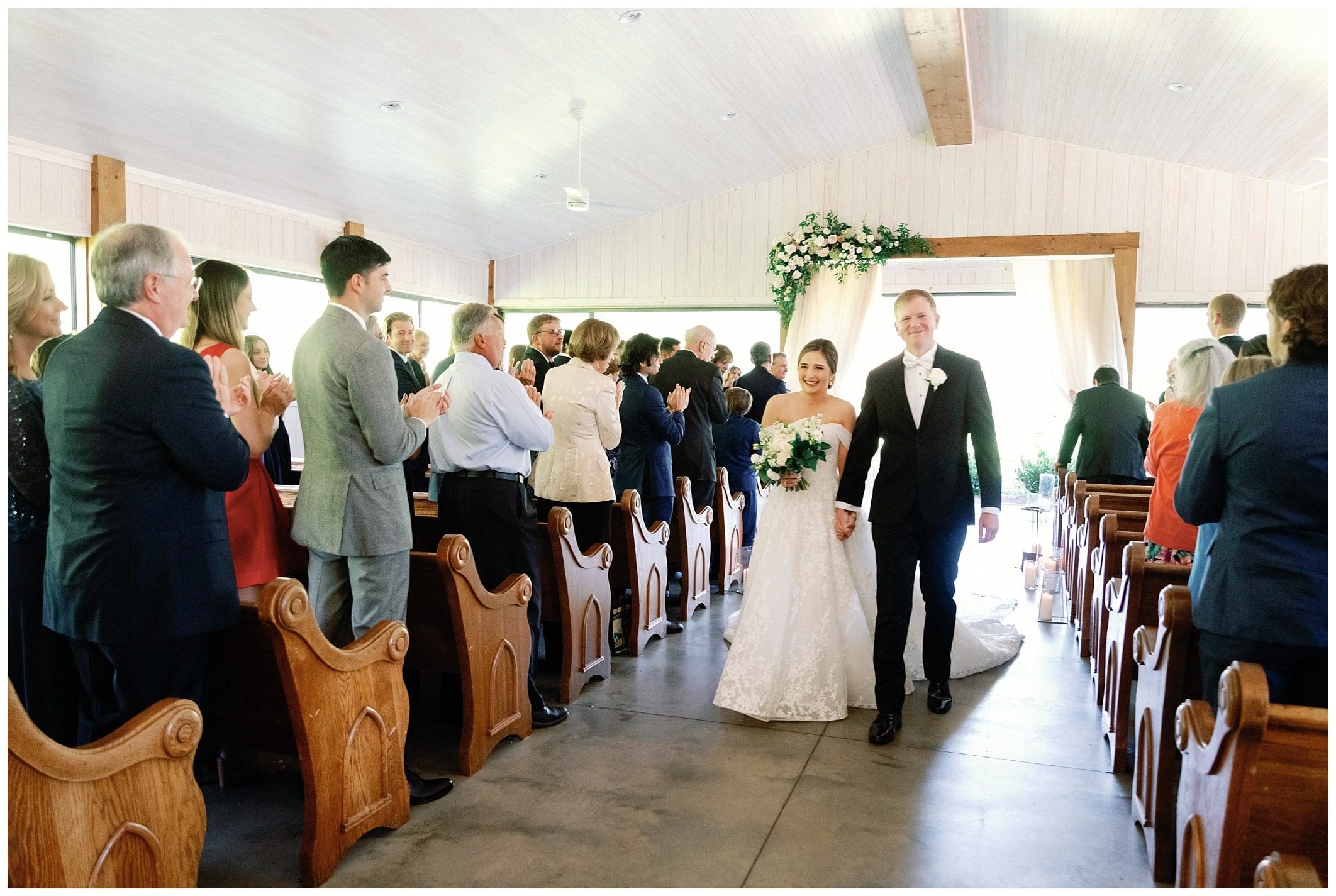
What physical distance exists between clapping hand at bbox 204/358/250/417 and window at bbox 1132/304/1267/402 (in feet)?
30.1

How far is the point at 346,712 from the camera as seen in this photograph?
8.23 feet

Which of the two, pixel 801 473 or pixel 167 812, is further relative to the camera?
pixel 801 473

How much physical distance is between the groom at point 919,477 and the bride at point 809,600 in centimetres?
25

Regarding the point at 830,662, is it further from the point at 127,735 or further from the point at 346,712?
the point at 127,735

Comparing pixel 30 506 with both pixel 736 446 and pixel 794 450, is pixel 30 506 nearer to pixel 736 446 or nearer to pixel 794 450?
pixel 794 450

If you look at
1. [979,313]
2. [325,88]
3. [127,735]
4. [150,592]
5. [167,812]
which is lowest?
[167,812]

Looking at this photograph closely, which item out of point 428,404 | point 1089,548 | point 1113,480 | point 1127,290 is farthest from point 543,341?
point 1127,290

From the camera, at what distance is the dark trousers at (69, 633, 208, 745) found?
7.03 ft

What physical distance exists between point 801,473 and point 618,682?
4.12 ft

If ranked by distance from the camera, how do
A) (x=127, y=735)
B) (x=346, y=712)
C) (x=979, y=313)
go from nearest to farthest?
(x=127, y=735)
(x=346, y=712)
(x=979, y=313)

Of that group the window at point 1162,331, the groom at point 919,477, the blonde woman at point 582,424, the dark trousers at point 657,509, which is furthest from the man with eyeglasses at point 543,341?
the window at point 1162,331

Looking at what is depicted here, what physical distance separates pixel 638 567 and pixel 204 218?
526cm

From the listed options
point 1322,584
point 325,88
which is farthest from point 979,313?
point 1322,584

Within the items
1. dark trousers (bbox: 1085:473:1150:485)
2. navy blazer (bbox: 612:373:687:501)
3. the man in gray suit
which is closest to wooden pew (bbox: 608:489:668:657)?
navy blazer (bbox: 612:373:687:501)
